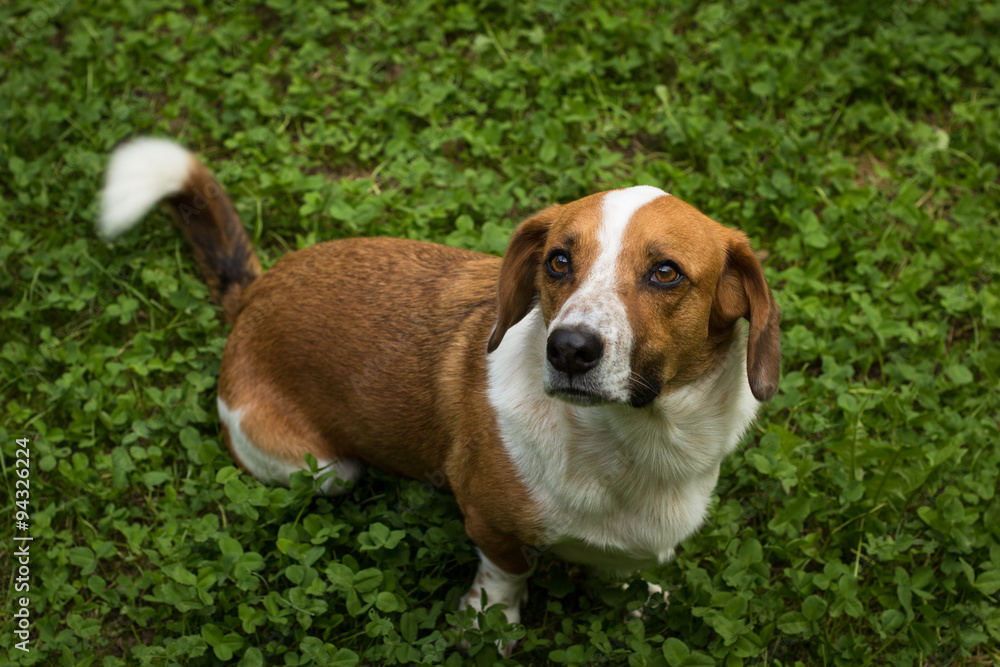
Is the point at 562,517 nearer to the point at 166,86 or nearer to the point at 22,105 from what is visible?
the point at 166,86

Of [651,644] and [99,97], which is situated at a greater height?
[99,97]

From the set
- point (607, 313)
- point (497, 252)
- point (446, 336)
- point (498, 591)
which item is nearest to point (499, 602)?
point (498, 591)

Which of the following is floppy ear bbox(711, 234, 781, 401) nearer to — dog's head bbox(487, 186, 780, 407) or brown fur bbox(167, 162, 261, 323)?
dog's head bbox(487, 186, 780, 407)

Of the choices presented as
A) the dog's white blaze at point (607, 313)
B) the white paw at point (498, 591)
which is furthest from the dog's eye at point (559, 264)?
the white paw at point (498, 591)

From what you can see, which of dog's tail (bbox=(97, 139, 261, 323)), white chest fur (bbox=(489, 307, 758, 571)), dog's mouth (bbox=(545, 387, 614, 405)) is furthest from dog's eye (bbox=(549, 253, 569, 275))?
dog's tail (bbox=(97, 139, 261, 323))

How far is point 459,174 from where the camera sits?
4781 millimetres

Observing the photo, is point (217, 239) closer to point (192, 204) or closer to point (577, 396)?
point (192, 204)

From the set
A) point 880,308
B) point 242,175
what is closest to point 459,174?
point 242,175

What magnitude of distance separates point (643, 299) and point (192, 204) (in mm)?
2552

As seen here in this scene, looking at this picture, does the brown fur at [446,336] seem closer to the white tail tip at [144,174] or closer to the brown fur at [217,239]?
the brown fur at [217,239]

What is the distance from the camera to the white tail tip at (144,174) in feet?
12.7

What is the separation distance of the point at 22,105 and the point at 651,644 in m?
4.85

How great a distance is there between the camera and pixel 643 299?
2453 millimetres

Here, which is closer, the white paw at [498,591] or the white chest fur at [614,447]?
the white chest fur at [614,447]
